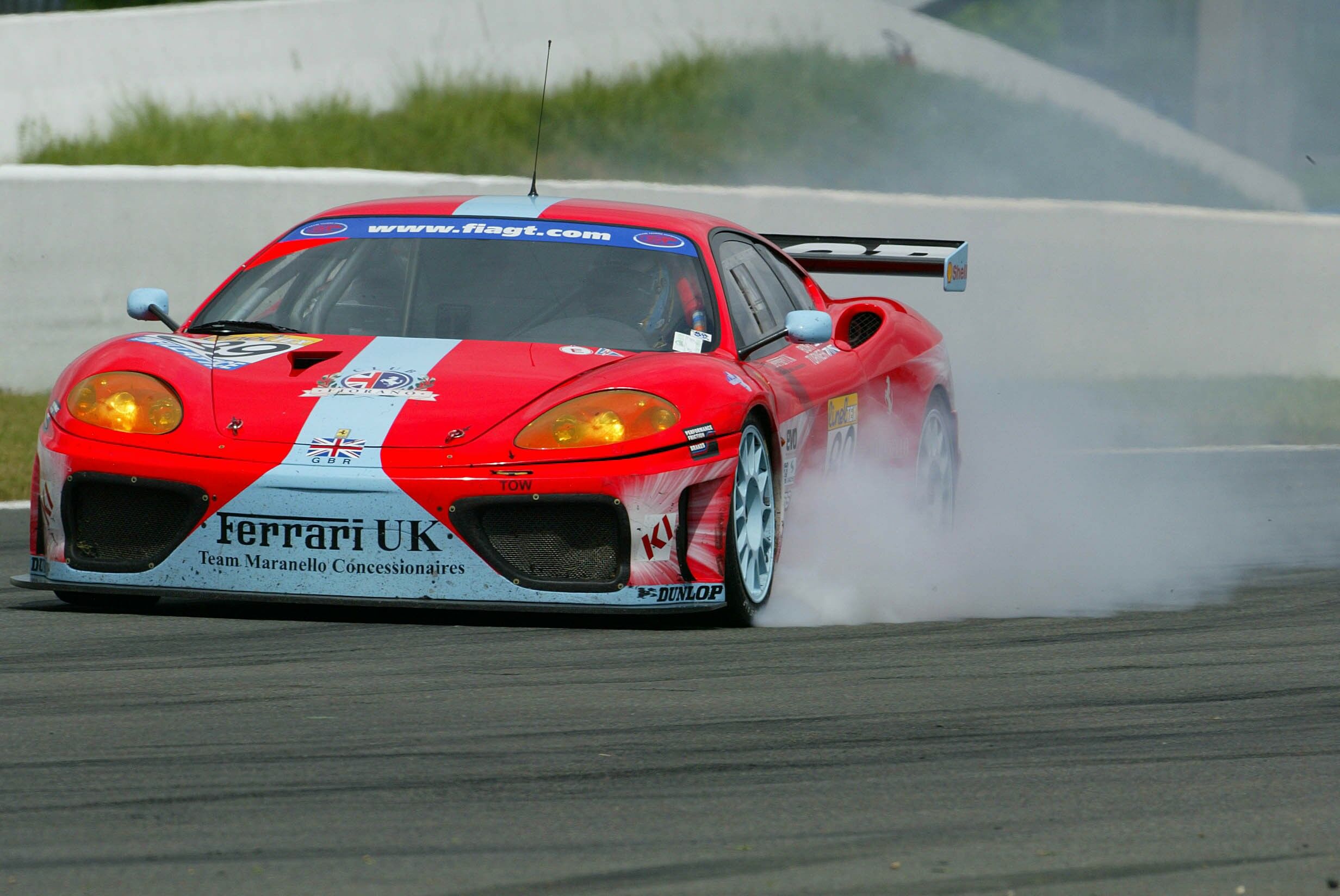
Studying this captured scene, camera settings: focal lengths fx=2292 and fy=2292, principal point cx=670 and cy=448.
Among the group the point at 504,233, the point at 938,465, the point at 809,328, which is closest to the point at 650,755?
the point at 809,328

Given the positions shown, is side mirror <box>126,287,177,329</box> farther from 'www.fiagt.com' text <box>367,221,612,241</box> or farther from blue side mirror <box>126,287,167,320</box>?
'www.fiagt.com' text <box>367,221,612,241</box>

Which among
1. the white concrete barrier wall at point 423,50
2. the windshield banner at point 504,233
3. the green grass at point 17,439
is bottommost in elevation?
the green grass at point 17,439

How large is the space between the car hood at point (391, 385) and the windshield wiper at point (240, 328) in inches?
6.1

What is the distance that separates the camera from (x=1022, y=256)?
582 inches

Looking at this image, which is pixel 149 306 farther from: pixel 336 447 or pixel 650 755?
pixel 650 755

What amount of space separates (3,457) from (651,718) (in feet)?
19.9

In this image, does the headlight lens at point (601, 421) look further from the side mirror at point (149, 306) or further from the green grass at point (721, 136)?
the green grass at point (721, 136)

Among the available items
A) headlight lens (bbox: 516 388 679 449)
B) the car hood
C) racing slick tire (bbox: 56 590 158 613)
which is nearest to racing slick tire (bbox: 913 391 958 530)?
the car hood

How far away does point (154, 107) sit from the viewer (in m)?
A: 17.5

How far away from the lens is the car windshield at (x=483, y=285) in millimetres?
6750

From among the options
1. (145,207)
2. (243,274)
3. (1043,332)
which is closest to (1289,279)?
(1043,332)

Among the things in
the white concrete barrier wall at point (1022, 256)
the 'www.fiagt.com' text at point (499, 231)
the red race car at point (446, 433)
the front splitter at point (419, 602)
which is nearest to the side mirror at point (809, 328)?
the red race car at point (446, 433)

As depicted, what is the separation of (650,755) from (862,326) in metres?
3.89

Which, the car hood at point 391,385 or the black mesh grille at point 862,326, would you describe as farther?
the black mesh grille at point 862,326
